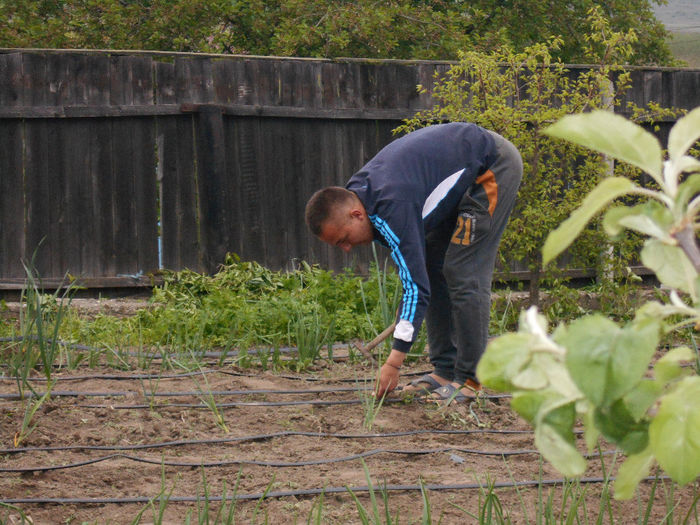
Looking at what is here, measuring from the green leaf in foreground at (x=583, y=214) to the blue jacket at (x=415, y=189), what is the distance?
8.93 ft

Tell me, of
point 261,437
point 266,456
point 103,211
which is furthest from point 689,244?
point 103,211

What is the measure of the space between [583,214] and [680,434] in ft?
0.51

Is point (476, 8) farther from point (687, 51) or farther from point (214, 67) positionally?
point (687, 51)

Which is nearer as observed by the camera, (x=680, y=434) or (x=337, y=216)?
(x=680, y=434)

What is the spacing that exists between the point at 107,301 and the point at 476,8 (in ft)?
20.3

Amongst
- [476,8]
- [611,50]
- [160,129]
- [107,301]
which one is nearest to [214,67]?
[160,129]

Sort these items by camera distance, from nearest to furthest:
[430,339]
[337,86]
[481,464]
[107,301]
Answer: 1. [481,464]
2. [430,339]
3. [107,301]
4. [337,86]

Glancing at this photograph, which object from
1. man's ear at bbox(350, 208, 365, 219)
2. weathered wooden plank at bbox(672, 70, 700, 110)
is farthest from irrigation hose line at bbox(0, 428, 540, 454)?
weathered wooden plank at bbox(672, 70, 700, 110)

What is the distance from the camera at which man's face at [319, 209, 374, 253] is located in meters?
3.34

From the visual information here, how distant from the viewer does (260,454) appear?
304cm

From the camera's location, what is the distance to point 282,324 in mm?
5035

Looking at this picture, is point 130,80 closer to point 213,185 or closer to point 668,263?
point 213,185

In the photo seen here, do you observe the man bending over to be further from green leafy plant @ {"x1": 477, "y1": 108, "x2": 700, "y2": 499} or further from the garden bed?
green leafy plant @ {"x1": 477, "y1": 108, "x2": 700, "y2": 499}

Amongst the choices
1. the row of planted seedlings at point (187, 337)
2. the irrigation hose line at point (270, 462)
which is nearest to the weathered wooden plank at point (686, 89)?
the row of planted seedlings at point (187, 337)
